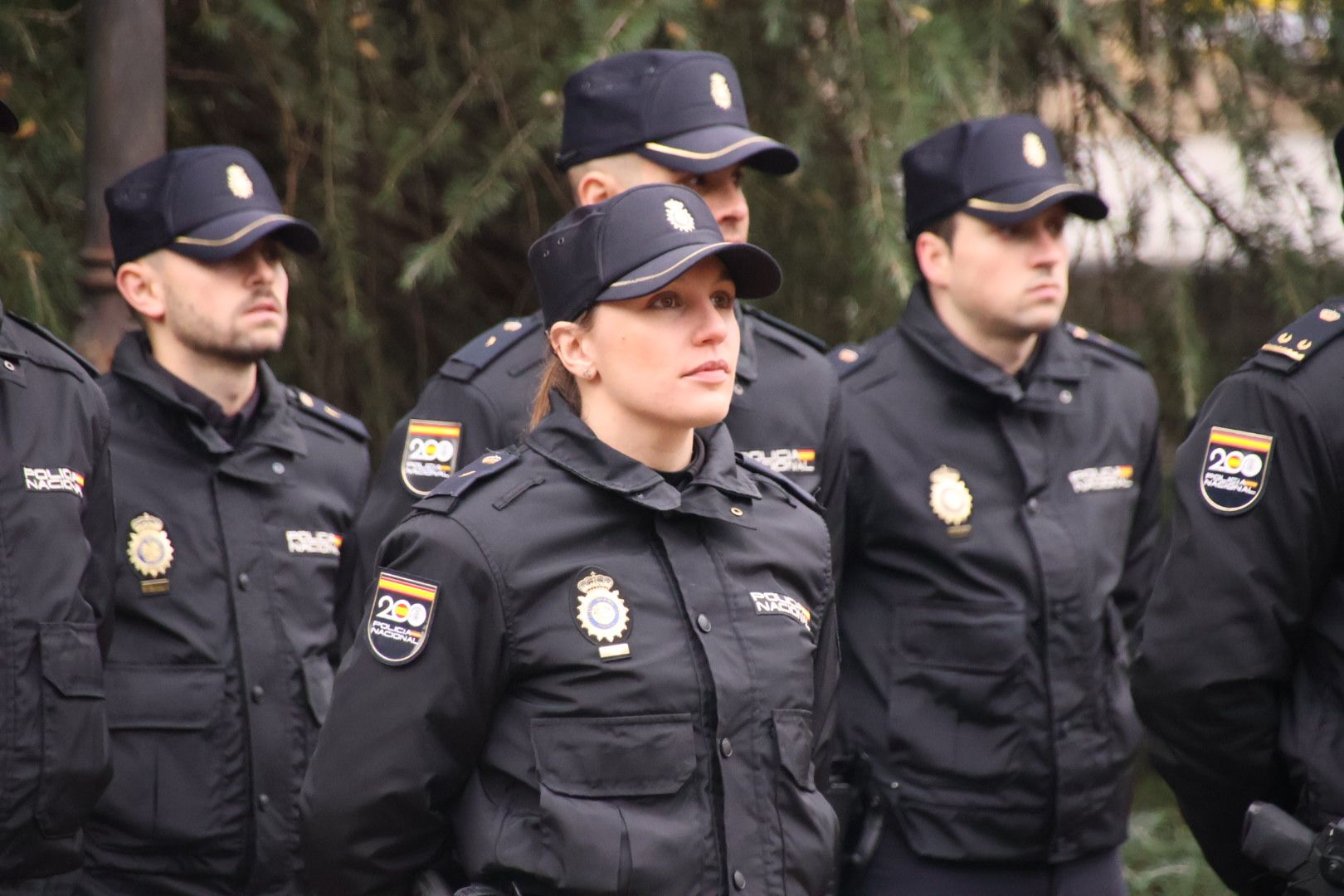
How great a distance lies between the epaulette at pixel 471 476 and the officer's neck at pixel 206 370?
4.91ft

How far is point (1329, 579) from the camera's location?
340cm

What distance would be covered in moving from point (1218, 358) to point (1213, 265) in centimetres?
34

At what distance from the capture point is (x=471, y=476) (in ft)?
10.1

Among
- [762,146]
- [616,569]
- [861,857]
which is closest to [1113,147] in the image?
[762,146]

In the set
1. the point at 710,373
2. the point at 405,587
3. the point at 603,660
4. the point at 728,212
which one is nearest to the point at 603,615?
the point at 603,660

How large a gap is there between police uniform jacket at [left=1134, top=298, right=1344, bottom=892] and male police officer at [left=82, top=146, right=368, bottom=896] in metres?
2.01

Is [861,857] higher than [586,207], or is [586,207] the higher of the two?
[586,207]

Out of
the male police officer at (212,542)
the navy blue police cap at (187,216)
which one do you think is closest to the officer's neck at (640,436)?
the male police officer at (212,542)

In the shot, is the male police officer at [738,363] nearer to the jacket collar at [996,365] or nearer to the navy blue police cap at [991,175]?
the jacket collar at [996,365]

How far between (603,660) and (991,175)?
7.38ft

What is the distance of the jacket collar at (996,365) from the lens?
452 cm

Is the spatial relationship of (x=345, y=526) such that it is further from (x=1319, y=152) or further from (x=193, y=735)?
(x=1319, y=152)

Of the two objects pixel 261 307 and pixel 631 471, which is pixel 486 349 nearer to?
pixel 261 307

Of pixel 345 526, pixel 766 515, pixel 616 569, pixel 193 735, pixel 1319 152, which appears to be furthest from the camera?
pixel 1319 152
